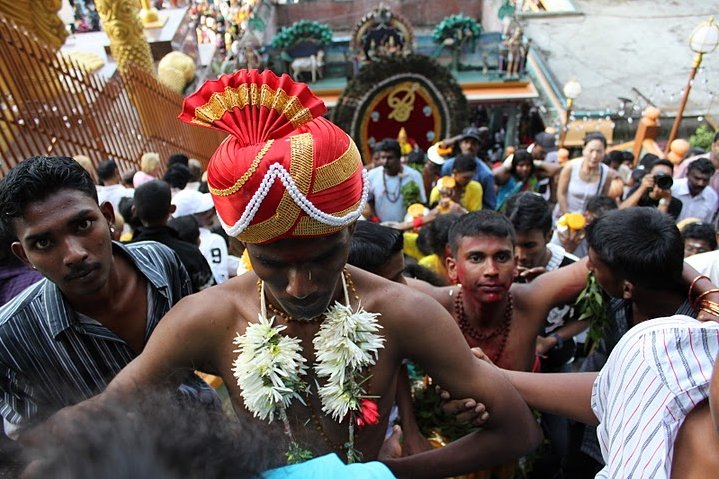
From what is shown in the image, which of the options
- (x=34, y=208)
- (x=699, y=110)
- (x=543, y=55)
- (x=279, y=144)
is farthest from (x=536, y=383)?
(x=543, y=55)

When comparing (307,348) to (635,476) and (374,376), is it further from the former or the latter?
(635,476)

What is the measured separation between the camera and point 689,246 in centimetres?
384

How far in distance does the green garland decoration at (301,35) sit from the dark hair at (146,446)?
1606 cm

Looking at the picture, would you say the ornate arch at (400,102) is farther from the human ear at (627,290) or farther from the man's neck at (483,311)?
the human ear at (627,290)

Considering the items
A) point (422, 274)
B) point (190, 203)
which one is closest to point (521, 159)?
point (422, 274)

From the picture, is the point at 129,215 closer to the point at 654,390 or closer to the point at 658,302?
the point at 658,302

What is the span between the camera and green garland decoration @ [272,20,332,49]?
51.3 ft

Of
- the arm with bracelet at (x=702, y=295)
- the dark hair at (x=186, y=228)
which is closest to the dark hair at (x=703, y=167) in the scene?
the arm with bracelet at (x=702, y=295)

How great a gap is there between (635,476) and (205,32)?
19532mm

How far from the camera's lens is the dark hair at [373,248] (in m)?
2.53

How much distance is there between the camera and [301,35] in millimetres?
15812

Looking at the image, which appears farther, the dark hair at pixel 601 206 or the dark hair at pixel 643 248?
the dark hair at pixel 601 206

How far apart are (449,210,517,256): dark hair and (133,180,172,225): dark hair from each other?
6.29 ft

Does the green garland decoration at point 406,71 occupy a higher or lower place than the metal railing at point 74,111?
lower
